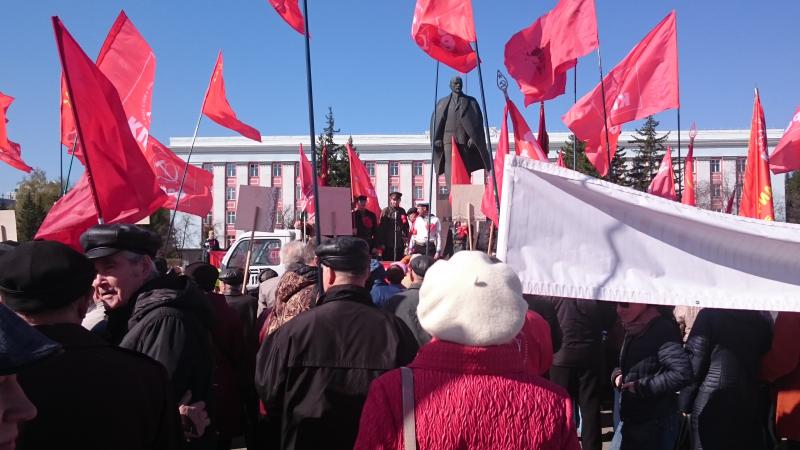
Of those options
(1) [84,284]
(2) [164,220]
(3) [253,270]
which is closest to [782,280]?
(1) [84,284]

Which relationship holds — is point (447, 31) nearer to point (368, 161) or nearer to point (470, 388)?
point (470, 388)

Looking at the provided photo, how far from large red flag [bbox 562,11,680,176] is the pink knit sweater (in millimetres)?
6172

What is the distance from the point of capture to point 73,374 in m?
2.07

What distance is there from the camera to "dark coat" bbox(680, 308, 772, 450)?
13.8 ft

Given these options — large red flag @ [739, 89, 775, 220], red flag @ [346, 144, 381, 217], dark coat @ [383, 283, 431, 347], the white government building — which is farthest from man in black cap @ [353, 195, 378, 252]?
the white government building

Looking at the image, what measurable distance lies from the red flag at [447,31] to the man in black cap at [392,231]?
6.23 metres

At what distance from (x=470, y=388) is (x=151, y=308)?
1528 millimetres

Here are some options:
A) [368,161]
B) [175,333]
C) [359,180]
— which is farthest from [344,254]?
[368,161]

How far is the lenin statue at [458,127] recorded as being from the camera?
11.9 meters

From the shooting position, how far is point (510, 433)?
6.57ft

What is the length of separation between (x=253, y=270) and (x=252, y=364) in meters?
8.13

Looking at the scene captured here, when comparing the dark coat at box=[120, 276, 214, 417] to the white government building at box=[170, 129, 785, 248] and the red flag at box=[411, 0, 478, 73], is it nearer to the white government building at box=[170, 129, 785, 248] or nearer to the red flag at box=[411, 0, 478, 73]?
the red flag at box=[411, 0, 478, 73]

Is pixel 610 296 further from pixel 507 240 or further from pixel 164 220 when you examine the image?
pixel 164 220

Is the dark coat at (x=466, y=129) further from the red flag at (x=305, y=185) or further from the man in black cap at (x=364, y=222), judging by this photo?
the red flag at (x=305, y=185)
